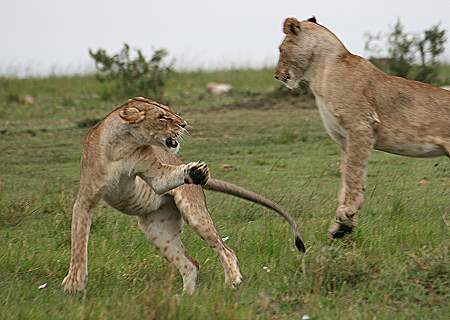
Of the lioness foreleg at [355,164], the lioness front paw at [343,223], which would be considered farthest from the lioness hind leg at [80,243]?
the lioness foreleg at [355,164]

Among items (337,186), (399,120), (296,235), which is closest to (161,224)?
(296,235)

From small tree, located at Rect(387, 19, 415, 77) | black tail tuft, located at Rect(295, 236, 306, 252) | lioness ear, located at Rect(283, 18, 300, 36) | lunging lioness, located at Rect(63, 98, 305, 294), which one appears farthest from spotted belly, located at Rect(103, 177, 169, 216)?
small tree, located at Rect(387, 19, 415, 77)

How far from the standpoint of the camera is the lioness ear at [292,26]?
656 centimetres

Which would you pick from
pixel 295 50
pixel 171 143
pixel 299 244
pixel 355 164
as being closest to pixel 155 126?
pixel 171 143

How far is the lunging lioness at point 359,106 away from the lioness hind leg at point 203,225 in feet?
2.91

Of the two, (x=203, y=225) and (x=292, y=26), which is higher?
(x=292, y=26)

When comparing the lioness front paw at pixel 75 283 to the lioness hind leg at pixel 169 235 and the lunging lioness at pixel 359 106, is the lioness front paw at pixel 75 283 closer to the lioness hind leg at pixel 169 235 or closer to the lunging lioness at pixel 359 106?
the lioness hind leg at pixel 169 235

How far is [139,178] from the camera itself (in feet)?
18.2

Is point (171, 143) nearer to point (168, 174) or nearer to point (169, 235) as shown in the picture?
point (168, 174)

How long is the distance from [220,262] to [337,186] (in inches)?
122

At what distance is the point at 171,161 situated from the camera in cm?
571

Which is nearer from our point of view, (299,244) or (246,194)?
(299,244)

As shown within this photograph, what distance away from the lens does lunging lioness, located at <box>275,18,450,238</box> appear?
6.27 meters

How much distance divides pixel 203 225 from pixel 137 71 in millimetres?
9323
